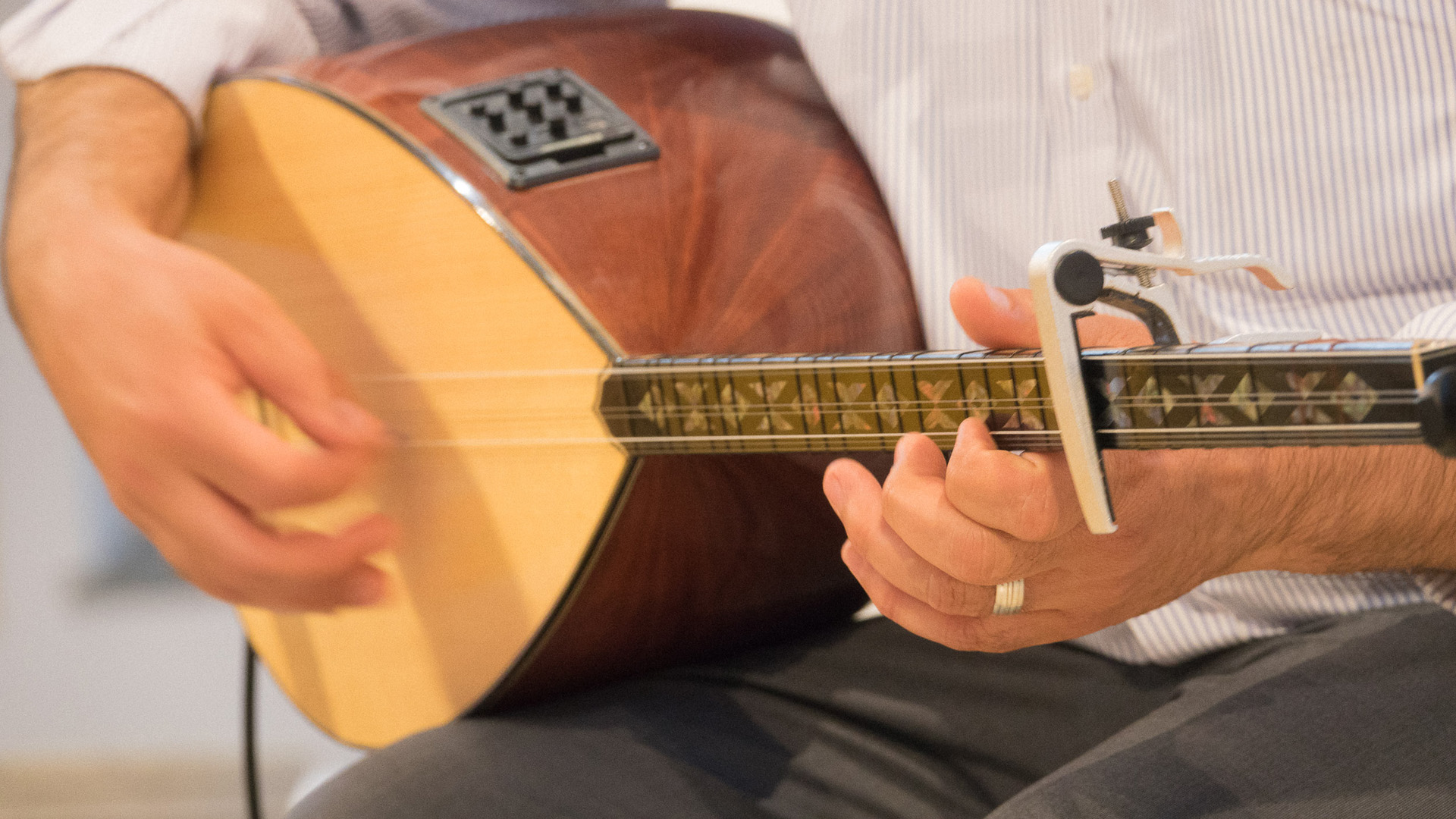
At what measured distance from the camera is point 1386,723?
568 mm

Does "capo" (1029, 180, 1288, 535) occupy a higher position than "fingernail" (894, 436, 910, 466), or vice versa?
"capo" (1029, 180, 1288, 535)

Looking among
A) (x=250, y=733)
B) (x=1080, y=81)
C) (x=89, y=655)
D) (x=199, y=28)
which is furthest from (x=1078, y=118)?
(x=89, y=655)

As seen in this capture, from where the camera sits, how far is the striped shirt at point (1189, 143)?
0.66 metres

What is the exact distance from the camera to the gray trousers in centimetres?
55

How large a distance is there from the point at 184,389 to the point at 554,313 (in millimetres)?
293

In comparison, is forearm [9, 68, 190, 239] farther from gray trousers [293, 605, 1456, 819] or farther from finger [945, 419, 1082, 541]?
finger [945, 419, 1082, 541]

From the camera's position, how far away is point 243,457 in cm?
76

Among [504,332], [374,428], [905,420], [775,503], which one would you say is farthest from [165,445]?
[905,420]

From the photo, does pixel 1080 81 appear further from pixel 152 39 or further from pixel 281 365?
pixel 152 39

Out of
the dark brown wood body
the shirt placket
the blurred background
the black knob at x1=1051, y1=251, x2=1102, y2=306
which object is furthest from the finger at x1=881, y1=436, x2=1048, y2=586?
the blurred background

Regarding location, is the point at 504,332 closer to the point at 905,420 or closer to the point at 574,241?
the point at 574,241

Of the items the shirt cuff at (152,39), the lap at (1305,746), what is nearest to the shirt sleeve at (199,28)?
the shirt cuff at (152,39)

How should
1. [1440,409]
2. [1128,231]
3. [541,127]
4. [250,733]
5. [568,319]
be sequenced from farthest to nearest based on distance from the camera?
[250,733] < [541,127] < [568,319] < [1128,231] < [1440,409]

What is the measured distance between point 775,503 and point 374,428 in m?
0.33
